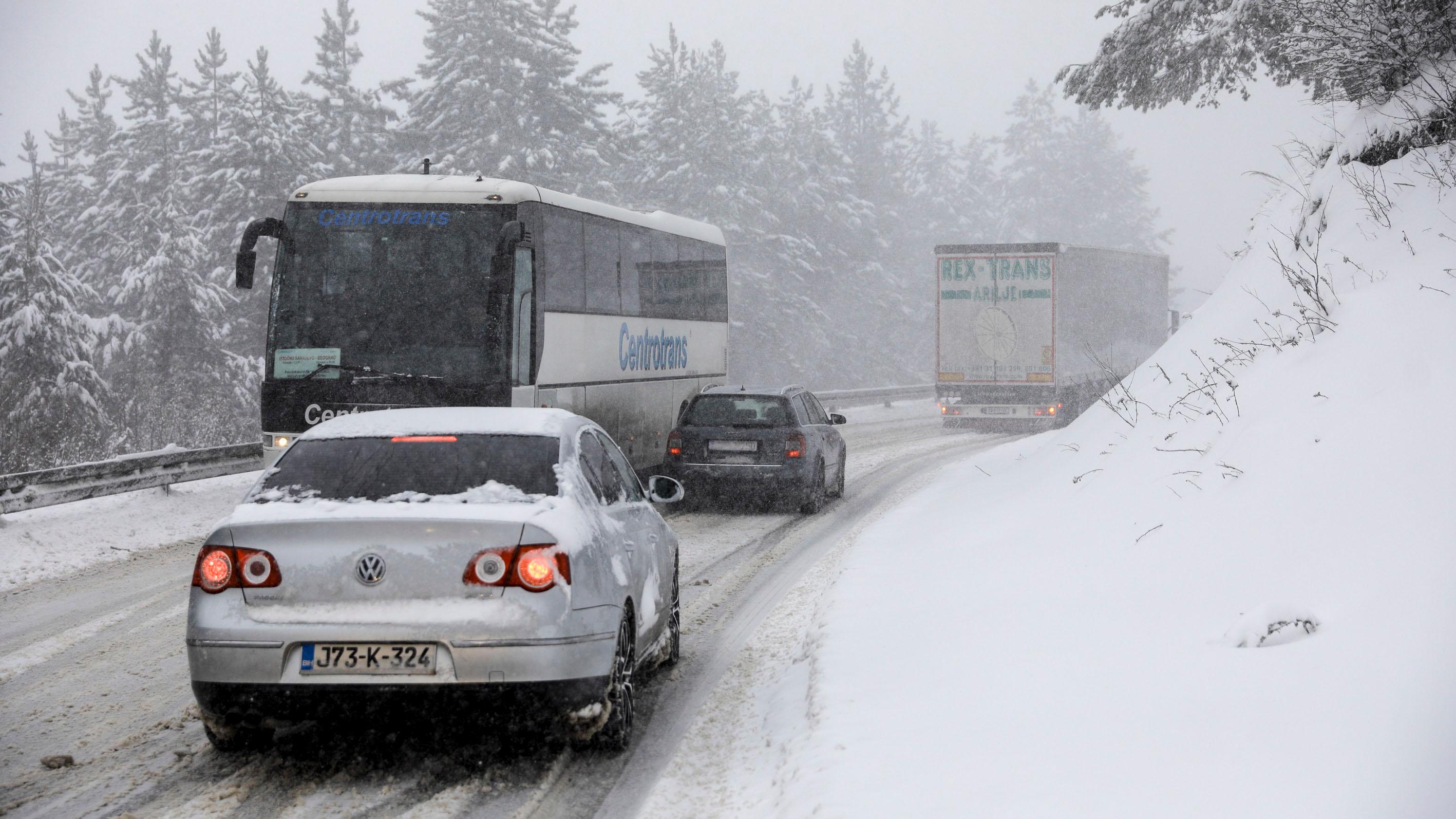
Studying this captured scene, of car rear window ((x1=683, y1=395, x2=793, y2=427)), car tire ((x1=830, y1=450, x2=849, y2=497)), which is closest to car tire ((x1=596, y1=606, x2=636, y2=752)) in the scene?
car rear window ((x1=683, y1=395, x2=793, y2=427))

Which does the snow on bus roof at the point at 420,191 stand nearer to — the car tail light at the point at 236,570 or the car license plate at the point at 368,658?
the car tail light at the point at 236,570

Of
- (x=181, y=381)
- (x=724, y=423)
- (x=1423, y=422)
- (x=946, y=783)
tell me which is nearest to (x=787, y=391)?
(x=724, y=423)

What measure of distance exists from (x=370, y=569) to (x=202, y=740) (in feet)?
5.25

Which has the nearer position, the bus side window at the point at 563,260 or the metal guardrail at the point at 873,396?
the bus side window at the point at 563,260

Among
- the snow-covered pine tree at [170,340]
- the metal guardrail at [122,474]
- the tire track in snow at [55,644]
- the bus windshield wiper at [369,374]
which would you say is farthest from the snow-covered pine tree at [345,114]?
the tire track in snow at [55,644]

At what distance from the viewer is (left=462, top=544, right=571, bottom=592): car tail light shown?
5.14m

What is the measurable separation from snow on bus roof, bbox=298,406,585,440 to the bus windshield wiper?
6589mm

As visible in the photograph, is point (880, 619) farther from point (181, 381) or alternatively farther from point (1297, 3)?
point (181, 381)

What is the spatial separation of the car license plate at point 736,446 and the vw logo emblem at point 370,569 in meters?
10.4

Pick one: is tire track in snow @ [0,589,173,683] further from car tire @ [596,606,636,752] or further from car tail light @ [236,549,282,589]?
car tire @ [596,606,636,752]

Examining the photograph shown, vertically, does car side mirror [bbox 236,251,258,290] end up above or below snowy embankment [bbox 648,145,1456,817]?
above

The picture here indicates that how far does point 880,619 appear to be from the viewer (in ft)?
26.0

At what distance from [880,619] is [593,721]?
2969 millimetres

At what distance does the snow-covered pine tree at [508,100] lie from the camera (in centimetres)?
4006
